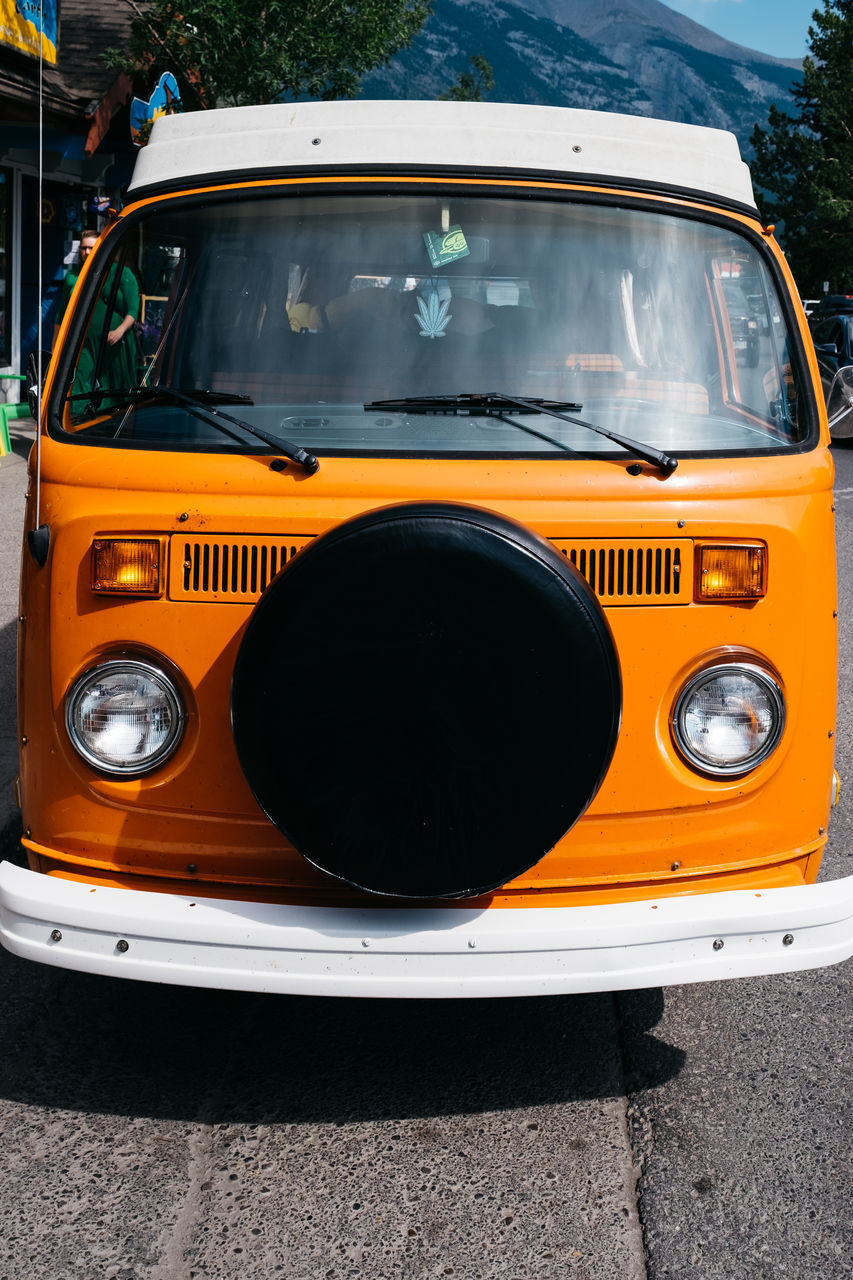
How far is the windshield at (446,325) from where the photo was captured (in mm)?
3178

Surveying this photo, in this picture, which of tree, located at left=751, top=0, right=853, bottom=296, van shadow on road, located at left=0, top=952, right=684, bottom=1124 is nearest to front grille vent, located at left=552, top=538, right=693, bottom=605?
van shadow on road, located at left=0, top=952, right=684, bottom=1124

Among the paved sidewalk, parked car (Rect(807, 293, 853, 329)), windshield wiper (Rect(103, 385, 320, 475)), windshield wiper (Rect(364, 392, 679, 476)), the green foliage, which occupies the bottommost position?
the paved sidewalk

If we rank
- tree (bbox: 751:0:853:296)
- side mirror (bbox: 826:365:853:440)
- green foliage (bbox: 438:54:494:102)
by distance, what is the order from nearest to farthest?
side mirror (bbox: 826:365:853:440) < tree (bbox: 751:0:853:296) < green foliage (bbox: 438:54:494:102)

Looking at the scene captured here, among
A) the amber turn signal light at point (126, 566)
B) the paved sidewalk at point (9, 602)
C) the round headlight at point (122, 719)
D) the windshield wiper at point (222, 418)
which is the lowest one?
the paved sidewalk at point (9, 602)

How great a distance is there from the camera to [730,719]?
289 centimetres

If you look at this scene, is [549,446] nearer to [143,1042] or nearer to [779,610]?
[779,610]

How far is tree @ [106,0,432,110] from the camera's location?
14.7 meters

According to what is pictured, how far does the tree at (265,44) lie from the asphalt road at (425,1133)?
12887 millimetres

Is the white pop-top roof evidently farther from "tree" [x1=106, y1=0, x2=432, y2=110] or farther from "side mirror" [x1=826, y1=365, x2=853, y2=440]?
"tree" [x1=106, y1=0, x2=432, y2=110]

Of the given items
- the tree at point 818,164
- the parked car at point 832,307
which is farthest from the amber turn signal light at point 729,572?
the tree at point 818,164

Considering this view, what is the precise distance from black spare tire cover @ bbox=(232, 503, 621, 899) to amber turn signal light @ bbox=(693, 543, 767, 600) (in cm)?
38

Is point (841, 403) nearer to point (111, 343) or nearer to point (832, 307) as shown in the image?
point (111, 343)

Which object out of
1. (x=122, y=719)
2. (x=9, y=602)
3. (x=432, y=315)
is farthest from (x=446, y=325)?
(x=9, y=602)

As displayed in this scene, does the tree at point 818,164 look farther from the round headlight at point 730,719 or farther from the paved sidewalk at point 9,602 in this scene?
the round headlight at point 730,719
